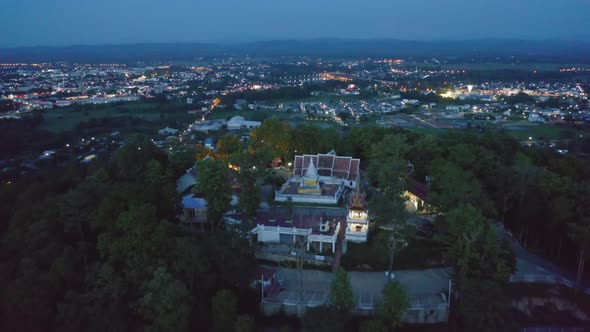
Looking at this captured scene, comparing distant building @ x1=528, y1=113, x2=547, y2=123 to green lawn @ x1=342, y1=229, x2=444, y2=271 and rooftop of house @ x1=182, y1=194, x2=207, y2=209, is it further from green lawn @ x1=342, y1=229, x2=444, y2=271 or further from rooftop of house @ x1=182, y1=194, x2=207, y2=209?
rooftop of house @ x1=182, y1=194, x2=207, y2=209

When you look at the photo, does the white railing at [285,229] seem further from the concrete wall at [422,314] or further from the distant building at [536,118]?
the distant building at [536,118]

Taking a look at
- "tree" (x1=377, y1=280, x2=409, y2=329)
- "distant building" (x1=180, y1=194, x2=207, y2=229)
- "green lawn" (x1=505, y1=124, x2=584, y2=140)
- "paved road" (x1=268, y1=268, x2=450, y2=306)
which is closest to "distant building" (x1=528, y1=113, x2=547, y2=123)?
"green lawn" (x1=505, y1=124, x2=584, y2=140)

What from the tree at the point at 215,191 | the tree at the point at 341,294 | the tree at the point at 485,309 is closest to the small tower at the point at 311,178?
the tree at the point at 215,191

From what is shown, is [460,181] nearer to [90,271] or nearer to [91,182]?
[90,271]

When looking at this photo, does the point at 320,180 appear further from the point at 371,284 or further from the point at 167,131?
the point at 167,131

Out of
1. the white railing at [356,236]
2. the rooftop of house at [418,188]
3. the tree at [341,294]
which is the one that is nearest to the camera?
the tree at [341,294]

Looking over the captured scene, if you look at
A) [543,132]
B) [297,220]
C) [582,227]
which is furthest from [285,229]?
[543,132]

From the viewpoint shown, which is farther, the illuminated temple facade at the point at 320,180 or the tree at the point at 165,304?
the illuminated temple facade at the point at 320,180
